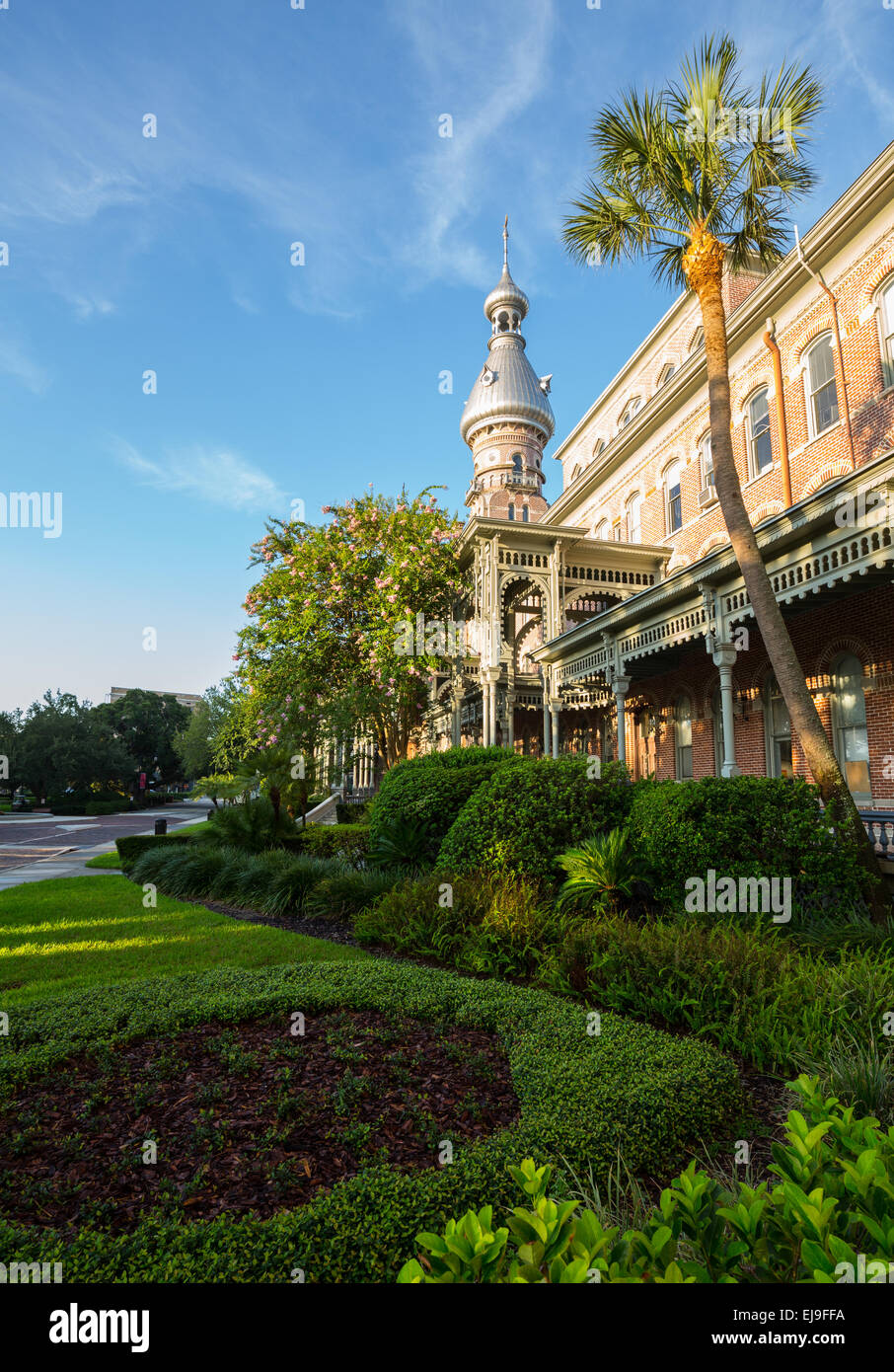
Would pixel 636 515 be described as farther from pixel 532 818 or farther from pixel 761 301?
pixel 532 818

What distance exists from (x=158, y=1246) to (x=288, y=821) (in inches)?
542

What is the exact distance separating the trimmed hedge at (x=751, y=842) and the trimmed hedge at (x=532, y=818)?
86cm

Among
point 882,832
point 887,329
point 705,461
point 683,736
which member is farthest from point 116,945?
point 705,461

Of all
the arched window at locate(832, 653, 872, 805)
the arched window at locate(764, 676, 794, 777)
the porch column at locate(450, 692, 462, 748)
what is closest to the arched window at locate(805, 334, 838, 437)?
the arched window at locate(832, 653, 872, 805)

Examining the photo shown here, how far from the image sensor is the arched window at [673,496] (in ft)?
77.6

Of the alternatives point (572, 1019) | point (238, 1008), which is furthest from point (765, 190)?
point (238, 1008)

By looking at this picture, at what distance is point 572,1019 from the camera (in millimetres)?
5008

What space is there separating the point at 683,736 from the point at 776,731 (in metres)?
4.11

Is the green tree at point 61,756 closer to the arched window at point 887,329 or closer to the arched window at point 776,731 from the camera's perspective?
the arched window at point 776,731

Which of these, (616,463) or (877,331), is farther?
(616,463)

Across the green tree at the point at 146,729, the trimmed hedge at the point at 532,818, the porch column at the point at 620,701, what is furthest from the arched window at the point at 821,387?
the green tree at the point at 146,729

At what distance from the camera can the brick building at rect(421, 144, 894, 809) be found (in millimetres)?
13263

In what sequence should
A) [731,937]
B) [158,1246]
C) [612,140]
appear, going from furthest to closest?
[612,140] → [731,937] → [158,1246]

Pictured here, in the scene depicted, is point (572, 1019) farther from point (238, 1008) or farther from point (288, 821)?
point (288, 821)
